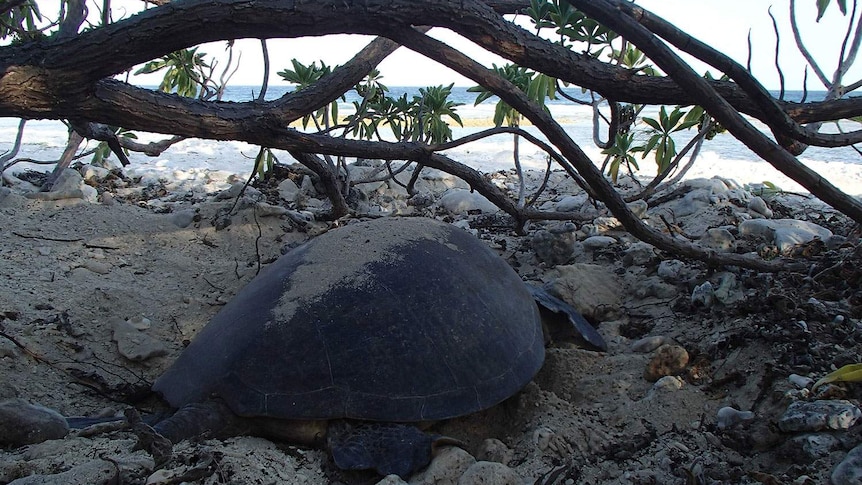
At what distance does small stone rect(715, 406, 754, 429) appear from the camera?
6.73ft

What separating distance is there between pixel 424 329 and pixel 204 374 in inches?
32.3

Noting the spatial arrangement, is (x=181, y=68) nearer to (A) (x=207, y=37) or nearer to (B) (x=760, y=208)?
(A) (x=207, y=37)

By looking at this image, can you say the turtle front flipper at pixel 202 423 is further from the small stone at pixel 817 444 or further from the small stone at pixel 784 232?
the small stone at pixel 784 232

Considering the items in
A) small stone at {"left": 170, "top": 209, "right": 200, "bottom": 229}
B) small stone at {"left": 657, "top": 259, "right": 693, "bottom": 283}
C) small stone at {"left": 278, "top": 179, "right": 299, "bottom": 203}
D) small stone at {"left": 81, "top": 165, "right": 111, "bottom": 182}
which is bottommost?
small stone at {"left": 657, "top": 259, "right": 693, "bottom": 283}

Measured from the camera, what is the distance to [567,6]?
2883mm

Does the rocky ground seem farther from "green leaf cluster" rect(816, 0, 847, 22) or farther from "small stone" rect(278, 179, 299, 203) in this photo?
"green leaf cluster" rect(816, 0, 847, 22)

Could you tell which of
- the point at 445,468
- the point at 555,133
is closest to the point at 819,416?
the point at 445,468

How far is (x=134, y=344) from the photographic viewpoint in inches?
112

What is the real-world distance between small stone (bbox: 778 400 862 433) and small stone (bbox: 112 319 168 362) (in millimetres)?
2521

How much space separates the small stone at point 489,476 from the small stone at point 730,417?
742 mm

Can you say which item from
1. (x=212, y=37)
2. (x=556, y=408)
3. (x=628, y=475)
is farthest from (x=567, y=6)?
(x=628, y=475)

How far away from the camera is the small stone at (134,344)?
109 inches

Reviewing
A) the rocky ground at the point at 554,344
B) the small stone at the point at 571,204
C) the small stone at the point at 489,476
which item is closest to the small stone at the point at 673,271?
the rocky ground at the point at 554,344

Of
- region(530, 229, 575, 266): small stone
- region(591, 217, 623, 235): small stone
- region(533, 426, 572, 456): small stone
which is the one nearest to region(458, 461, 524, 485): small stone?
region(533, 426, 572, 456): small stone
